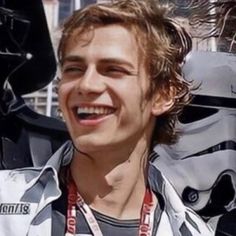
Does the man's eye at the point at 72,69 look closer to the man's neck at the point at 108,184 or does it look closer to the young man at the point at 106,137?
the young man at the point at 106,137

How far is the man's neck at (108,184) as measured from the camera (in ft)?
3.16

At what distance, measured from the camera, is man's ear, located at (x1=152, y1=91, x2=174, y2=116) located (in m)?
1.01

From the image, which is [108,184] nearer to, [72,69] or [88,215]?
[88,215]

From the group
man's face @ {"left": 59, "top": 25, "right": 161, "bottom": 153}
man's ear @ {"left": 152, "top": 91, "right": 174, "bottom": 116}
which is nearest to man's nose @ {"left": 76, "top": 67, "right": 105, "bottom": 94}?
man's face @ {"left": 59, "top": 25, "right": 161, "bottom": 153}

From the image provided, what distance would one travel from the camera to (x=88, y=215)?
0.94 m

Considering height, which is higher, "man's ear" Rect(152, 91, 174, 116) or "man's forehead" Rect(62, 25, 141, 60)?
"man's forehead" Rect(62, 25, 141, 60)

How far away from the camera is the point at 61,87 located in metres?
0.96

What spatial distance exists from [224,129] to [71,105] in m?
0.40

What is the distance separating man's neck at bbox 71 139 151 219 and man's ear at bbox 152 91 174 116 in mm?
73

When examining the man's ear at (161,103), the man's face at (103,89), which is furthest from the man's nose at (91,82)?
the man's ear at (161,103)

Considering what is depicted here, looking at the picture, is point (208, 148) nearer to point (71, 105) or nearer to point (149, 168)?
point (149, 168)

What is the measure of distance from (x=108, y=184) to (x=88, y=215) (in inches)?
2.1

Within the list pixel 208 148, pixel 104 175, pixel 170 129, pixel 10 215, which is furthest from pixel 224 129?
pixel 10 215

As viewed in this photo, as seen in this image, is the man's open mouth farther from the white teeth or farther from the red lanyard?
the red lanyard
